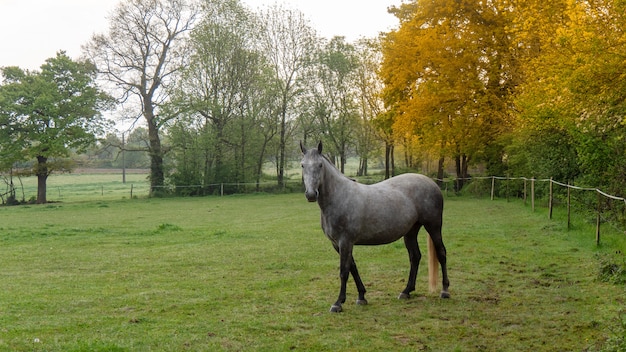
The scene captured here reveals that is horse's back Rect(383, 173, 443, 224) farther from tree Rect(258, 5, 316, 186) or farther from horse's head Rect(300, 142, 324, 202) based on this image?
tree Rect(258, 5, 316, 186)

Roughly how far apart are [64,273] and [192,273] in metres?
2.52

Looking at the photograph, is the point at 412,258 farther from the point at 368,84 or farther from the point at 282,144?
the point at 368,84

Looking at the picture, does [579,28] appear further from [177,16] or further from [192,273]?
[177,16]

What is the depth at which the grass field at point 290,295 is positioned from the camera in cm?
596

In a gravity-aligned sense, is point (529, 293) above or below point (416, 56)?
below

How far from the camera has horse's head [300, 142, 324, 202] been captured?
22.9ft

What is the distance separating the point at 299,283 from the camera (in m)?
9.22

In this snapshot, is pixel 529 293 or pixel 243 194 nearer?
pixel 529 293

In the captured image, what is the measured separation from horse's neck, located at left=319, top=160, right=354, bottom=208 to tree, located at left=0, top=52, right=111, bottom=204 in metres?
32.7

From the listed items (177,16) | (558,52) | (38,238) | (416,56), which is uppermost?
(177,16)

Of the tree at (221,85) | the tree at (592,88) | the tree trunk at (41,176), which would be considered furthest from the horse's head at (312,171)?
the tree trunk at (41,176)

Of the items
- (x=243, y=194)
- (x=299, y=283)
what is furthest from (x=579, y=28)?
(x=243, y=194)

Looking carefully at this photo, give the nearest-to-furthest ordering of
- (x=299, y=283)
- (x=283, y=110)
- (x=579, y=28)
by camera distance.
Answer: (x=299, y=283) → (x=579, y=28) → (x=283, y=110)

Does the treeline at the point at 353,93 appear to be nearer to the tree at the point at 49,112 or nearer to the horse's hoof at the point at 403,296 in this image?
the tree at the point at 49,112
